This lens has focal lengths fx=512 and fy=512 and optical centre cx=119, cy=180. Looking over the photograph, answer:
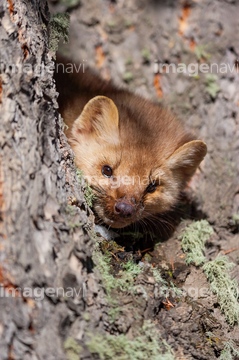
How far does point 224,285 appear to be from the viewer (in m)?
4.17

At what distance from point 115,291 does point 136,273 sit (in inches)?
14.9

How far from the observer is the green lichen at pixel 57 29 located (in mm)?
4043

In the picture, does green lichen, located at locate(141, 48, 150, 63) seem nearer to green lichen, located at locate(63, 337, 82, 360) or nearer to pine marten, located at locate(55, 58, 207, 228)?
pine marten, located at locate(55, 58, 207, 228)

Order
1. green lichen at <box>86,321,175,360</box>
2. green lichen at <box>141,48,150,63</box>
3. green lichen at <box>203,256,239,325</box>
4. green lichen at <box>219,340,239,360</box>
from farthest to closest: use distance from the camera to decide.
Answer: green lichen at <box>141,48,150,63</box>, green lichen at <box>203,256,239,325</box>, green lichen at <box>219,340,239,360</box>, green lichen at <box>86,321,175,360</box>

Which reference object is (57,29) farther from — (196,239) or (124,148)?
(196,239)

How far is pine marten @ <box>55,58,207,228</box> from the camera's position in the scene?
444cm

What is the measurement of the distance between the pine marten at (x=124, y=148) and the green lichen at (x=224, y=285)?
779 millimetres

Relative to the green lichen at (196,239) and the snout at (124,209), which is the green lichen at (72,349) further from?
the green lichen at (196,239)

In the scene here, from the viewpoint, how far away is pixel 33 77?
3193 millimetres

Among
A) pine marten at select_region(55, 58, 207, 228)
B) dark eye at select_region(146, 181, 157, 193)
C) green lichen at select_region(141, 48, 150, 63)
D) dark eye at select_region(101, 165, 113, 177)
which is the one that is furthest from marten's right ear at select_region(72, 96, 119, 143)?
green lichen at select_region(141, 48, 150, 63)

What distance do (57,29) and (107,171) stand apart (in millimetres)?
1290

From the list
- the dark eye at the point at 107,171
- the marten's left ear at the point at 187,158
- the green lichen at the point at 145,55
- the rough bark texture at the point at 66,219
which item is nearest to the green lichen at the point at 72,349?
the rough bark texture at the point at 66,219

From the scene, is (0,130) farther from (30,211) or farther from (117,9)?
(117,9)

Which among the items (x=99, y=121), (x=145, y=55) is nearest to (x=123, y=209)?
(x=99, y=121)
